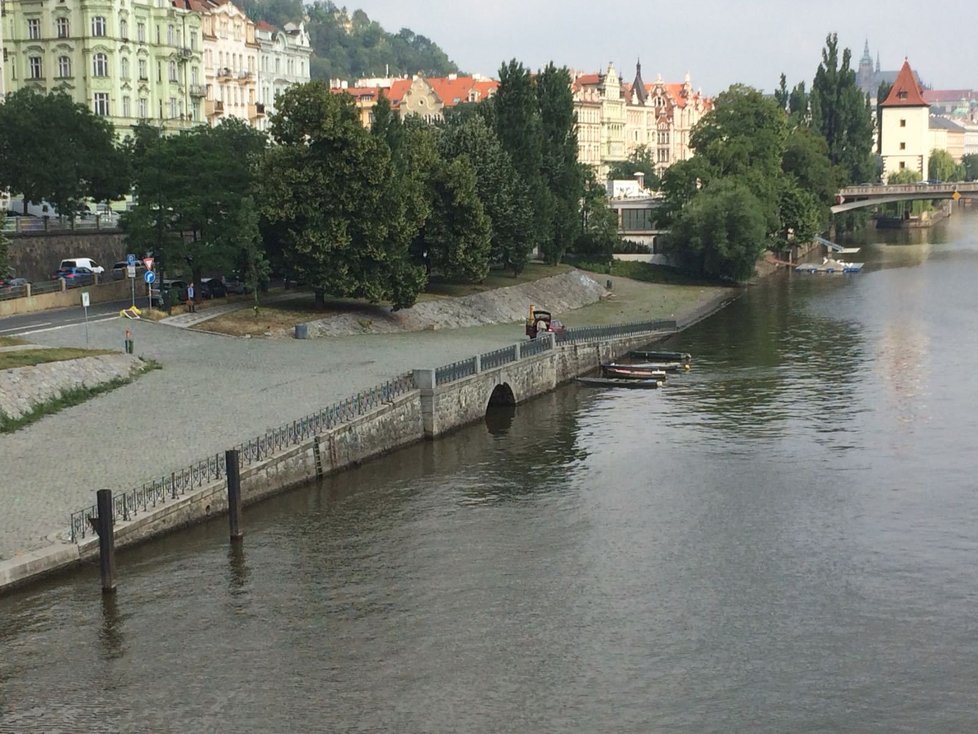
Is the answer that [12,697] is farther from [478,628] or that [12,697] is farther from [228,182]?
[228,182]

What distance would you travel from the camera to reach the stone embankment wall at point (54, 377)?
5528 cm

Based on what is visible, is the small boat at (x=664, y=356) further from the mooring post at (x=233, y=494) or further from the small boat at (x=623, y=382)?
the mooring post at (x=233, y=494)

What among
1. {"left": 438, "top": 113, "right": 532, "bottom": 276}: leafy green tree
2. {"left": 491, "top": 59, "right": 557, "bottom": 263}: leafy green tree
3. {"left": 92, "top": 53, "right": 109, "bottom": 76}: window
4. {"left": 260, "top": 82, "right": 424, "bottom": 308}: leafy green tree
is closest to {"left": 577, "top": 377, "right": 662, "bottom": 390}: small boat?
{"left": 260, "top": 82, "right": 424, "bottom": 308}: leafy green tree

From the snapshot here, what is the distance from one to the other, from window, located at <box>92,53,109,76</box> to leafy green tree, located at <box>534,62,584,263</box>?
34.3 meters

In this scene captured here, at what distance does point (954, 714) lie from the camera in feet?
111

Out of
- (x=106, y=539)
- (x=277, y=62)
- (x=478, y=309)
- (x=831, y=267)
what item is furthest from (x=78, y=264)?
(x=831, y=267)

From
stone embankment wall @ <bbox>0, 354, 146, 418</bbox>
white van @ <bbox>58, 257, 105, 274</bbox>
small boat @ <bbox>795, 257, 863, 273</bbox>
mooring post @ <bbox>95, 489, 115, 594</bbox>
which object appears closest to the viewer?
mooring post @ <bbox>95, 489, 115, 594</bbox>

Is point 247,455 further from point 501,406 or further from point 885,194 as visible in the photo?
point 885,194

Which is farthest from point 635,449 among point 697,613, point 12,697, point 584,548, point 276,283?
point 276,283

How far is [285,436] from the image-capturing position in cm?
5278

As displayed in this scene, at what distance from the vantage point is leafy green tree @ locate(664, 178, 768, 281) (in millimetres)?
123062

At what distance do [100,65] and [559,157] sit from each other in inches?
1469

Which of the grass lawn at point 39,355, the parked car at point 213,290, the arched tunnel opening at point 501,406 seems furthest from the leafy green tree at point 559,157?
the grass lawn at point 39,355

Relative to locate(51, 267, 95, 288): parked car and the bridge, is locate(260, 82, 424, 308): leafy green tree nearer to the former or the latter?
locate(51, 267, 95, 288): parked car
